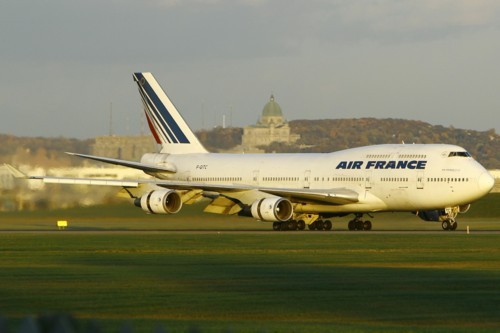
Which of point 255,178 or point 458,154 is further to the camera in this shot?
point 255,178

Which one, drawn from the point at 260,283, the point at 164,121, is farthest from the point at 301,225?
Result: the point at 260,283

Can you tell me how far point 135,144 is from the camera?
71250 millimetres

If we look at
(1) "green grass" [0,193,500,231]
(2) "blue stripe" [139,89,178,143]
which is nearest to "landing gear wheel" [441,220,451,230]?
(1) "green grass" [0,193,500,231]

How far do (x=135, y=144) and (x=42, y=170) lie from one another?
1252cm

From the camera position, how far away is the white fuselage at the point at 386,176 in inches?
2098

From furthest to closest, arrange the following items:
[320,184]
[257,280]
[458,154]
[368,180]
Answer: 1. [320,184]
2. [368,180]
3. [458,154]
4. [257,280]

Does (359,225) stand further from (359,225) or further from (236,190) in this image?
(236,190)

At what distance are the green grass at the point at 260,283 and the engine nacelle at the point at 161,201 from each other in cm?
1234

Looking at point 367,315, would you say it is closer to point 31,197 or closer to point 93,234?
point 93,234

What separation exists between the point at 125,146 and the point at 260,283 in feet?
155

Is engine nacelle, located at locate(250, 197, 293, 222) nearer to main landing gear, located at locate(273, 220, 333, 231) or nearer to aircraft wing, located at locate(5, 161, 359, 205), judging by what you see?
aircraft wing, located at locate(5, 161, 359, 205)

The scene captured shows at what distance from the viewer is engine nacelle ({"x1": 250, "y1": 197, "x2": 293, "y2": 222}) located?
54.2 meters

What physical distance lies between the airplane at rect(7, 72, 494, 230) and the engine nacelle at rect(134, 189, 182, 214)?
2.1 inches

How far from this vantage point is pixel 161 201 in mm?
56688
